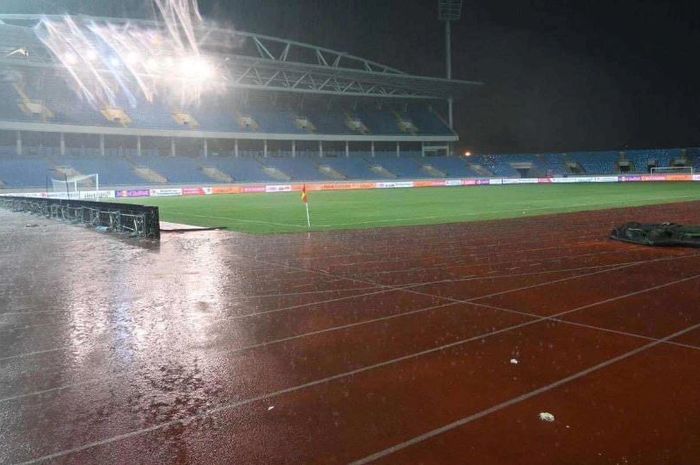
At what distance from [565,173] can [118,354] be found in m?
75.8

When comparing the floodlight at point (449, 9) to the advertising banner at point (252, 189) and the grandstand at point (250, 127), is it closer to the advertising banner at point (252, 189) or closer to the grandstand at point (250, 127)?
the grandstand at point (250, 127)

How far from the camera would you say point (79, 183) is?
4906 cm

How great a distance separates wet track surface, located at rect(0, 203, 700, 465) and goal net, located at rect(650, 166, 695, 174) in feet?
206

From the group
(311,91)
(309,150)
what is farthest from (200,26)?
(309,150)

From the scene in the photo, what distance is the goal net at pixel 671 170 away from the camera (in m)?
64.2

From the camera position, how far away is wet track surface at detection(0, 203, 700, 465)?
368cm

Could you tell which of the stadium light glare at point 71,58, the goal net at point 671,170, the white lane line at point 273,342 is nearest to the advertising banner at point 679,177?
the goal net at point 671,170

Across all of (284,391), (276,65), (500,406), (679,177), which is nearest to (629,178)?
(679,177)

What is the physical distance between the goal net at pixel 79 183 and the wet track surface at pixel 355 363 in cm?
3970

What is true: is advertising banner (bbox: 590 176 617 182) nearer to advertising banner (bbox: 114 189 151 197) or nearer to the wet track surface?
→ advertising banner (bbox: 114 189 151 197)

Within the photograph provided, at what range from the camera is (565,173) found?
74188 mm

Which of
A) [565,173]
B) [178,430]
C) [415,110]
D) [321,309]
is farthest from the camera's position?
[415,110]

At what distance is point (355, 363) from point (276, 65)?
5974cm

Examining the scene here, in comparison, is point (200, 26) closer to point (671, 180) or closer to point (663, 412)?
point (671, 180)
